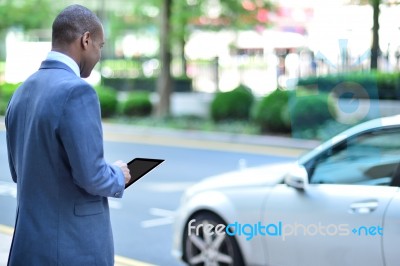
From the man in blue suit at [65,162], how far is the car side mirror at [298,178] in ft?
6.99

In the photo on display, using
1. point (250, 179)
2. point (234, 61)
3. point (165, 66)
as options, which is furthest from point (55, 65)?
point (234, 61)

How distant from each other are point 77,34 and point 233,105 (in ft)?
49.7

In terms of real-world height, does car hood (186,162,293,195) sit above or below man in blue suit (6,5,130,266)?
below

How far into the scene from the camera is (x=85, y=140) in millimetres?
2730

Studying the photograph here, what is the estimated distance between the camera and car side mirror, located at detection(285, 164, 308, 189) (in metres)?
4.87

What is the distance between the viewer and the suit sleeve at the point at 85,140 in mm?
2725

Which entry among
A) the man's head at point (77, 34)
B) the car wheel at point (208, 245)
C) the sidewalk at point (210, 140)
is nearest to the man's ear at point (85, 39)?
the man's head at point (77, 34)

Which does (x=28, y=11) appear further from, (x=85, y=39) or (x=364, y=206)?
(x=85, y=39)

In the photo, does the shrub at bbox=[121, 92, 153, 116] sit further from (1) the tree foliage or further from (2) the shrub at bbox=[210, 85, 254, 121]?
(1) the tree foliage

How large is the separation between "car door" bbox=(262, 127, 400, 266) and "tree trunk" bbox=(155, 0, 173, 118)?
46.6ft

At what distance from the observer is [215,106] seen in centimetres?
1825

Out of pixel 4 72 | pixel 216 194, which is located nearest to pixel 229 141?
pixel 216 194

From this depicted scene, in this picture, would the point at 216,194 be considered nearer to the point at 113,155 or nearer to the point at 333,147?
the point at 333,147

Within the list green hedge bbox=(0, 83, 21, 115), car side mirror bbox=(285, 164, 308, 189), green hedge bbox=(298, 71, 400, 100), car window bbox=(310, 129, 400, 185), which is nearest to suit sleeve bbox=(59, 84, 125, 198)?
car side mirror bbox=(285, 164, 308, 189)
